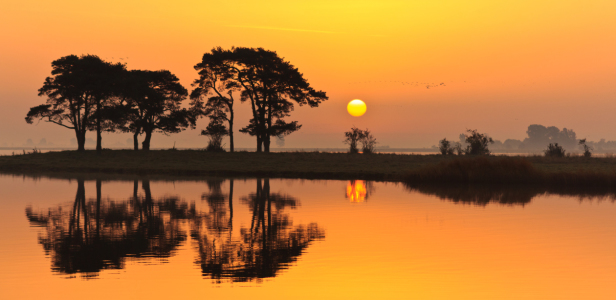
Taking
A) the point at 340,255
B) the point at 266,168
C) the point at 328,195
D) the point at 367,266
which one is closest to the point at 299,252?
the point at 340,255

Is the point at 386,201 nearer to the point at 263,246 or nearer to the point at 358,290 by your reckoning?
the point at 263,246

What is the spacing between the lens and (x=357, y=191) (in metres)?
28.8

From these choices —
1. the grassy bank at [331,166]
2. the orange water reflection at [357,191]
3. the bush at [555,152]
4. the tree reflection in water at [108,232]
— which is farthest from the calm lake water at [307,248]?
the bush at [555,152]

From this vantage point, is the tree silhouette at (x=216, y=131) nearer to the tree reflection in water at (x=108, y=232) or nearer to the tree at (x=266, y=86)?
the tree at (x=266, y=86)

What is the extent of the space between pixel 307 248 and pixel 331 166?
32321mm

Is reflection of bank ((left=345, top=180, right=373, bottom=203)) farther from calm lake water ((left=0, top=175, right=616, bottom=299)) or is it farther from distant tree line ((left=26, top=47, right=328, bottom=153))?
distant tree line ((left=26, top=47, right=328, bottom=153))

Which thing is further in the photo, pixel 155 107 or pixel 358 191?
pixel 155 107

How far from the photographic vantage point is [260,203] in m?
23.1

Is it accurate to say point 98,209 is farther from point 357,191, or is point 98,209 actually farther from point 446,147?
point 446,147

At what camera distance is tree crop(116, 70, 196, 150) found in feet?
215

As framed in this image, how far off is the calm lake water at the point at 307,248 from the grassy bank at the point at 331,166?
29.9ft

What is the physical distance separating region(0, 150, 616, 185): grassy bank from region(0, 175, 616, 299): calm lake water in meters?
9.11

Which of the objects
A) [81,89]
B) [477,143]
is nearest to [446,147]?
[477,143]

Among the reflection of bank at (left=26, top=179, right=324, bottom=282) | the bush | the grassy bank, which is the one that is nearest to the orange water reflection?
the reflection of bank at (left=26, top=179, right=324, bottom=282)
